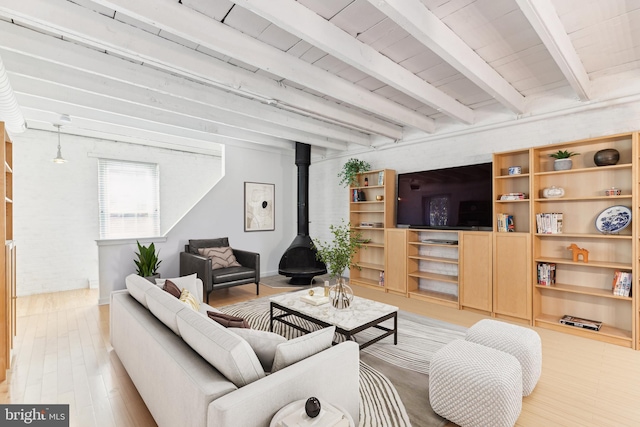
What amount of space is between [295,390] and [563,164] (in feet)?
12.2

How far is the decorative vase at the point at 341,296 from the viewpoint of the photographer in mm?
3082

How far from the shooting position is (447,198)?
4.50 metres

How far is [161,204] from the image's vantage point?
6227mm

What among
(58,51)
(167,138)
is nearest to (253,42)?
(58,51)

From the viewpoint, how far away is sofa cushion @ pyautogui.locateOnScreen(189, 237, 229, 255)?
517 cm

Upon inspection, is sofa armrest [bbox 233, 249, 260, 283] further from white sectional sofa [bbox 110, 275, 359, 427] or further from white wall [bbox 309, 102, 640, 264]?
white sectional sofa [bbox 110, 275, 359, 427]

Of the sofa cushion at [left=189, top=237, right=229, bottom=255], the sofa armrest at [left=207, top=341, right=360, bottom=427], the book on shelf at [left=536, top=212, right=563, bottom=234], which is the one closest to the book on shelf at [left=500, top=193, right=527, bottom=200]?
the book on shelf at [left=536, top=212, right=563, bottom=234]

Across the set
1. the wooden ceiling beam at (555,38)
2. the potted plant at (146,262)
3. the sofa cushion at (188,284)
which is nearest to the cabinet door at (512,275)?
the wooden ceiling beam at (555,38)

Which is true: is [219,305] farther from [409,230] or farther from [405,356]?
[409,230]

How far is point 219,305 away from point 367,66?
3626mm

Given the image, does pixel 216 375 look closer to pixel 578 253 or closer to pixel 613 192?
pixel 578 253

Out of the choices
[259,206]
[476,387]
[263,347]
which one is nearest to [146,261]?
[259,206]

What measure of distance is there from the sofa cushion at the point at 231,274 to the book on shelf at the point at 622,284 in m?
4.40

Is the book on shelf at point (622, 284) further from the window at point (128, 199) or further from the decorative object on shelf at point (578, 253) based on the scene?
the window at point (128, 199)
